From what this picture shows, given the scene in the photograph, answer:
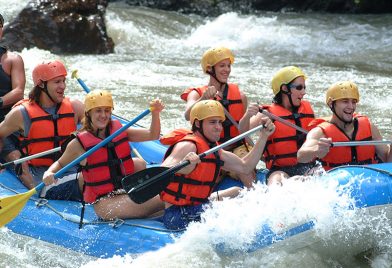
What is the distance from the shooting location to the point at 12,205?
573 centimetres

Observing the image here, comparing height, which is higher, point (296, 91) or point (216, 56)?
point (216, 56)

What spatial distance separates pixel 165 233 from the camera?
5.38 metres

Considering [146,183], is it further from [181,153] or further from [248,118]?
[248,118]

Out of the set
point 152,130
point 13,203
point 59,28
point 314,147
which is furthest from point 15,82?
point 59,28

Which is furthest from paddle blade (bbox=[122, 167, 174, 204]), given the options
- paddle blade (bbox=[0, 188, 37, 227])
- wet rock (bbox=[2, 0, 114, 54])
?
wet rock (bbox=[2, 0, 114, 54])

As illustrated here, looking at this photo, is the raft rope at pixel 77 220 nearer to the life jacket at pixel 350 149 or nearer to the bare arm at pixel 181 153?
the bare arm at pixel 181 153

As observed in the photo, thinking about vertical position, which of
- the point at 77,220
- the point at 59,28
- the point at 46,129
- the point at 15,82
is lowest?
the point at 77,220

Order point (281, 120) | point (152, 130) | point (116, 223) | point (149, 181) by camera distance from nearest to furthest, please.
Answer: point (149, 181), point (116, 223), point (152, 130), point (281, 120)

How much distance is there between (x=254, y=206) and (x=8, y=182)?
216 cm

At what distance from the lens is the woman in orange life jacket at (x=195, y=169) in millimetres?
5441

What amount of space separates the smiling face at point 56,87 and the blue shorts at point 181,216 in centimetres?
145

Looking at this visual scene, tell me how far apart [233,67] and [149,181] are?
810 cm

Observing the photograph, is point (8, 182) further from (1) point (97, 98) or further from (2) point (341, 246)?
(2) point (341, 246)

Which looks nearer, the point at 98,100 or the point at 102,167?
the point at 98,100
